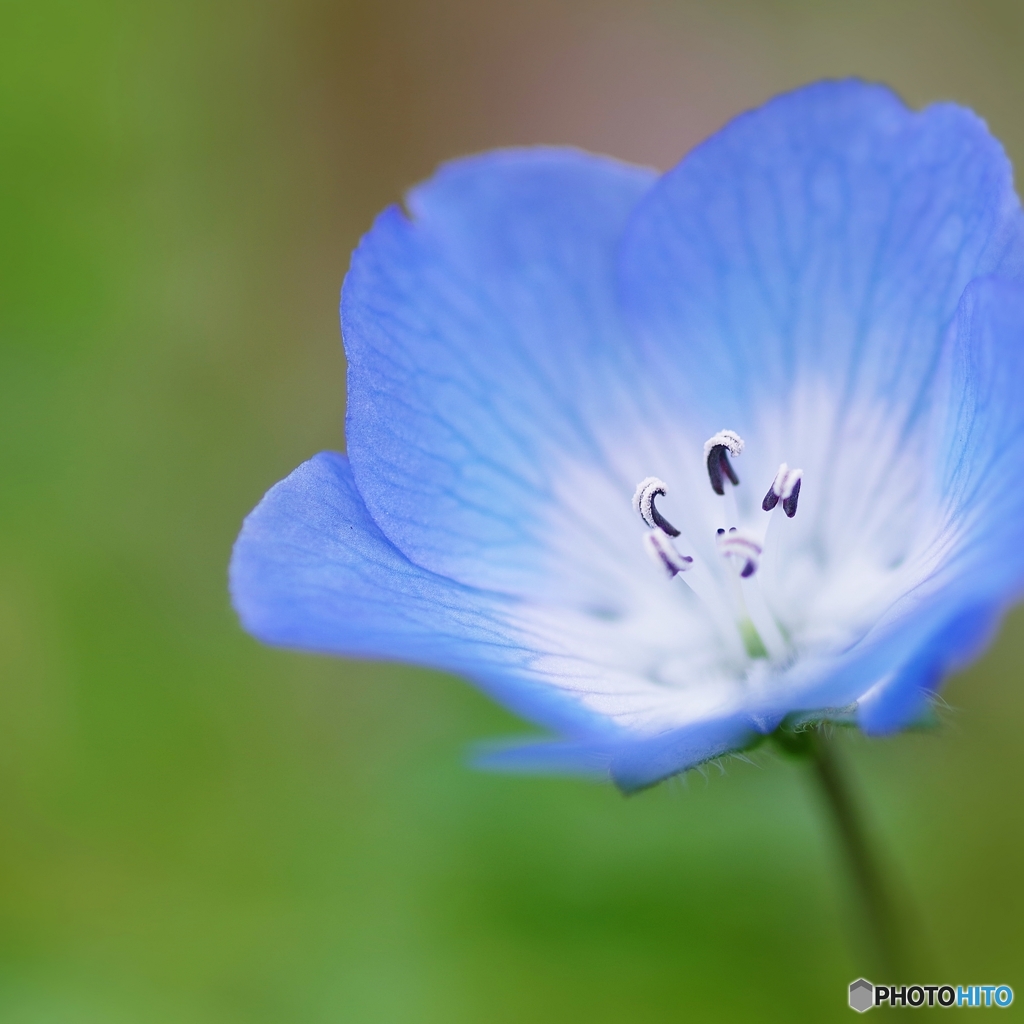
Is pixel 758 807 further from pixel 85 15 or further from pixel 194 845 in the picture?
pixel 85 15

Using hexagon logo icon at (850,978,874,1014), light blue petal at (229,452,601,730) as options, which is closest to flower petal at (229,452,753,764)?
light blue petal at (229,452,601,730)

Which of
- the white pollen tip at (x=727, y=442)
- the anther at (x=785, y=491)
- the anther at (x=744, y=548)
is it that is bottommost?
the anther at (x=744, y=548)

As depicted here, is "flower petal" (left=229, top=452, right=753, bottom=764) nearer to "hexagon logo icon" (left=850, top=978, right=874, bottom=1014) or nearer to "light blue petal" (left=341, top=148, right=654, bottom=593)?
"light blue petal" (left=341, top=148, right=654, bottom=593)

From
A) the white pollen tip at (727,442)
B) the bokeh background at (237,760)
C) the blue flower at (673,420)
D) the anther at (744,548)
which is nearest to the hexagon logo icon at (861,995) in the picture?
the bokeh background at (237,760)

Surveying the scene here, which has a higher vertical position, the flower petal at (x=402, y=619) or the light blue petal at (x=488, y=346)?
the light blue petal at (x=488, y=346)

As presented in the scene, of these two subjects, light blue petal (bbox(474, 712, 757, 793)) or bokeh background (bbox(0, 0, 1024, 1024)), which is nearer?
light blue petal (bbox(474, 712, 757, 793))

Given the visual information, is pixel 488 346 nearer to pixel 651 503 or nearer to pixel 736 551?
pixel 651 503

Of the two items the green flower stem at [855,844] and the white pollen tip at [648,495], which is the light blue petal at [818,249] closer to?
the white pollen tip at [648,495]
